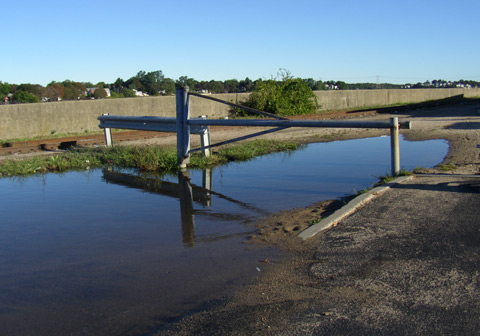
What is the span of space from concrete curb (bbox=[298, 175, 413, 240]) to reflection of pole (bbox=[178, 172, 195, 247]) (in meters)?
1.40

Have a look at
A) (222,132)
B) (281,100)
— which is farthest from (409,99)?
(222,132)

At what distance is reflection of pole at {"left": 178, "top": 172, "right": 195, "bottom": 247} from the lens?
20.9ft

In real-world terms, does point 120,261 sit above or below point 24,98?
below

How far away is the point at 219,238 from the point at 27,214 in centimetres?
338

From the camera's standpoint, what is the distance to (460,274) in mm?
4453

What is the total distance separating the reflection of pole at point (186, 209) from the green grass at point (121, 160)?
0.79 m

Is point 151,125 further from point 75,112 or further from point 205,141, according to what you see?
point 75,112

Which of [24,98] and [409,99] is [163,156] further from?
[409,99]

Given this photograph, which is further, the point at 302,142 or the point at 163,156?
the point at 302,142

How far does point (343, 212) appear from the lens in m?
6.61

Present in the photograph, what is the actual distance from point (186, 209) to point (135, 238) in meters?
1.61

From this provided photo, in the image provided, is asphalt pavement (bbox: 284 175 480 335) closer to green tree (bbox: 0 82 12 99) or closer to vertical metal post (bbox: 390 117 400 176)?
vertical metal post (bbox: 390 117 400 176)

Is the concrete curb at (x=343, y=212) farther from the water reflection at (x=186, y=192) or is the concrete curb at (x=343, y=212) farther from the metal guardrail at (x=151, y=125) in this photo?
the metal guardrail at (x=151, y=125)

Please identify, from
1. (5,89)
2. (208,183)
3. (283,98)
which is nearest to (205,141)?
(208,183)
